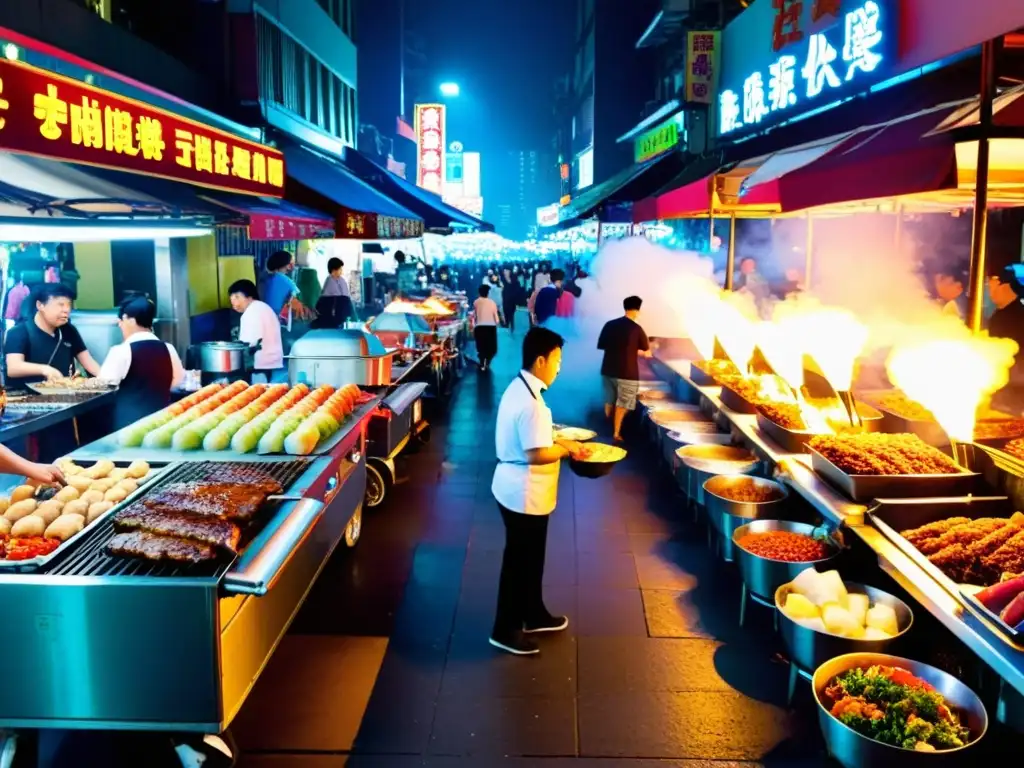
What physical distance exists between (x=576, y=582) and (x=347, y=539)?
193 centimetres

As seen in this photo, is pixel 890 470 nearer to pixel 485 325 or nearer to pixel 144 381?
pixel 144 381

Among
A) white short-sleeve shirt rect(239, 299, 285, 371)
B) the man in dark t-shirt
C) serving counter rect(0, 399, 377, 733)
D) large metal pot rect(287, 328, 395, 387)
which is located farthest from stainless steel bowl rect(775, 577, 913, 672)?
white short-sleeve shirt rect(239, 299, 285, 371)

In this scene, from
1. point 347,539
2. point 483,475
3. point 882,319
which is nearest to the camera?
point 347,539

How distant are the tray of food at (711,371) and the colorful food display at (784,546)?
4272 mm

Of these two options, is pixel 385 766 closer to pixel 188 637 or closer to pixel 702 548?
pixel 188 637

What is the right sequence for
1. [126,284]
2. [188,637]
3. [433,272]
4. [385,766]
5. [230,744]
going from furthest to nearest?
1. [433,272]
2. [126,284]
3. [385,766]
4. [230,744]
5. [188,637]

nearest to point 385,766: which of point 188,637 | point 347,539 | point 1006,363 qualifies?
point 188,637

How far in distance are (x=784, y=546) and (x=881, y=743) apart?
2162 mm

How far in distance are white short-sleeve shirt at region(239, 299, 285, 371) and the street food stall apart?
Answer: 15.3 ft

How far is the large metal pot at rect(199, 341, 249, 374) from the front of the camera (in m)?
9.33

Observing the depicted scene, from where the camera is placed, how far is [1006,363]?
696 cm

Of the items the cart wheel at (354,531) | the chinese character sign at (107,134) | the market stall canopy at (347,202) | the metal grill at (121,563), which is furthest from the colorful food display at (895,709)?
the market stall canopy at (347,202)

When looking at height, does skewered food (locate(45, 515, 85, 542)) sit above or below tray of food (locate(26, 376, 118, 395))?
below

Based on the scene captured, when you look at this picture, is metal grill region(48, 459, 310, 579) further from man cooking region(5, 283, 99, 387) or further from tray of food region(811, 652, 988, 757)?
man cooking region(5, 283, 99, 387)
